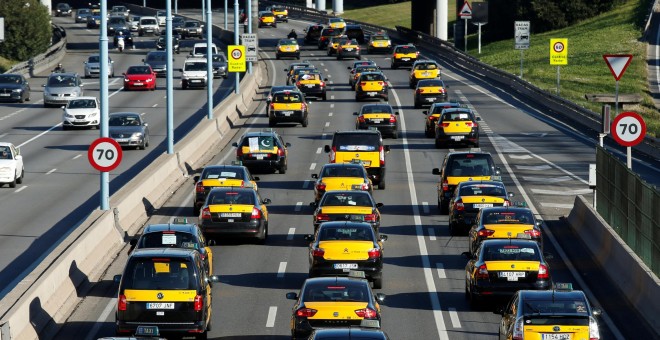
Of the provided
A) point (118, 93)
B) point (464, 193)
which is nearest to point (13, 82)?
point (118, 93)

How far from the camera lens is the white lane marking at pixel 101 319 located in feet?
75.8

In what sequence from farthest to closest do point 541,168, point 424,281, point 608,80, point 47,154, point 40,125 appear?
point 608,80 → point 40,125 → point 47,154 → point 541,168 → point 424,281

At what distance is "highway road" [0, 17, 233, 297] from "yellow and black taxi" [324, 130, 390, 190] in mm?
7068

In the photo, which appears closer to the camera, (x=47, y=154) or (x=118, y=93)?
(x=47, y=154)

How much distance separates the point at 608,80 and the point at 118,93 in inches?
1187

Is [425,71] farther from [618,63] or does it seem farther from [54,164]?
[618,63]

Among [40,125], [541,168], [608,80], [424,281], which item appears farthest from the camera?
[608,80]

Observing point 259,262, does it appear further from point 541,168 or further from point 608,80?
point 608,80

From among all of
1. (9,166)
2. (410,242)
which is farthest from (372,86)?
(410,242)

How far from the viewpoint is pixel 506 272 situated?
993 inches

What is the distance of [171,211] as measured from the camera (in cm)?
3806

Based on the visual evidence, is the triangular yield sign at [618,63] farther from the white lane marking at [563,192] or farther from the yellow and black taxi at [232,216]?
the white lane marking at [563,192]

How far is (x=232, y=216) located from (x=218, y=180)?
5274mm

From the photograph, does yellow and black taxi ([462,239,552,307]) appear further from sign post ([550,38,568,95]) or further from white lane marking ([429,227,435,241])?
sign post ([550,38,568,95])
